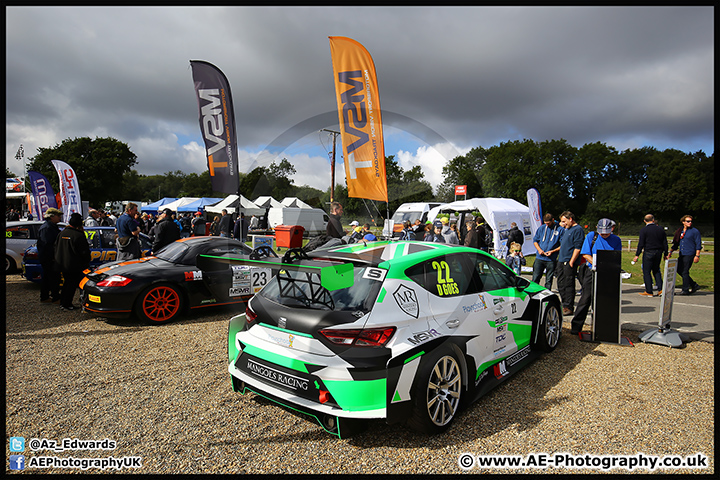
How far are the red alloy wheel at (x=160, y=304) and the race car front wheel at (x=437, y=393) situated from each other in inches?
183

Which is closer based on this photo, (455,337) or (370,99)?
(455,337)

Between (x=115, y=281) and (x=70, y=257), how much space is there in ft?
5.61

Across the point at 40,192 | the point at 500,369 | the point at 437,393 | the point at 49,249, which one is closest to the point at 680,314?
the point at 500,369

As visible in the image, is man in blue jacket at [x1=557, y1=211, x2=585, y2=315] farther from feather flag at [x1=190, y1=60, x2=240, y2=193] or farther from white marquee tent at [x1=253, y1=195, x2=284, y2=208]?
feather flag at [x1=190, y1=60, x2=240, y2=193]

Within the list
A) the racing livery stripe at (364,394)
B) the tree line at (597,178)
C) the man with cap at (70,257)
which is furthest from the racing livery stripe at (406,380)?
the tree line at (597,178)

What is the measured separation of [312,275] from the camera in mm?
2977

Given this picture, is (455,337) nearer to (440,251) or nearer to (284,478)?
(440,251)

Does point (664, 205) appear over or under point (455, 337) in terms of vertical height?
over

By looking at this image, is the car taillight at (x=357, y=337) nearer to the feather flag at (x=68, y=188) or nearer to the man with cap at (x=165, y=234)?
the man with cap at (x=165, y=234)

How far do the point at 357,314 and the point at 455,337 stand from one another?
3.05 ft

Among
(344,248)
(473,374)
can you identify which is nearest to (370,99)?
(344,248)

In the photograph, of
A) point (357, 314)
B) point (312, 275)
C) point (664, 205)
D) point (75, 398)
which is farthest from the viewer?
point (664, 205)

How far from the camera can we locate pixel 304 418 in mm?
3070

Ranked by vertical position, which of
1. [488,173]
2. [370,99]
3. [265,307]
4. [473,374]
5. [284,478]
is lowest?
[284,478]
